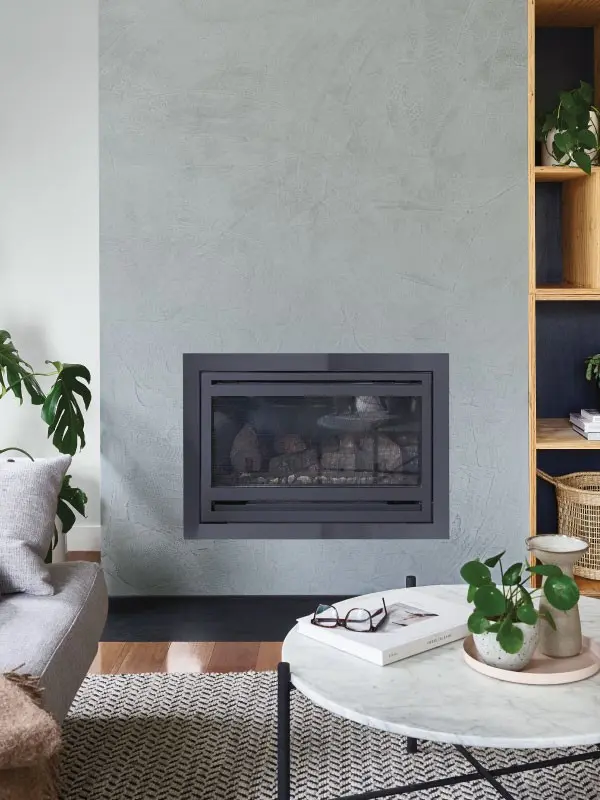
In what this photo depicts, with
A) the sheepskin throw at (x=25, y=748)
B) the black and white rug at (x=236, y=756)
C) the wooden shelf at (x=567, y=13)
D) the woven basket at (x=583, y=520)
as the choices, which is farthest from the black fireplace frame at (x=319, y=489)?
the sheepskin throw at (x=25, y=748)

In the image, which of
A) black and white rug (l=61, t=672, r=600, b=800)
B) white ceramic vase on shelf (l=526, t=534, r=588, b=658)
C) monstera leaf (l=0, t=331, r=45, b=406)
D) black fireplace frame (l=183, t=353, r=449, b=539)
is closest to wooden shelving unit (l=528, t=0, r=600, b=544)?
black fireplace frame (l=183, t=353, r=449, b=539)

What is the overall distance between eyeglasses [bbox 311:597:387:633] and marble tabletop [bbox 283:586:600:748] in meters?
0.07

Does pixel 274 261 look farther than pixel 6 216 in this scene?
No

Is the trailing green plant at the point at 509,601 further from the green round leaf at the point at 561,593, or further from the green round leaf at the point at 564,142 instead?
the green round leaf at the point at 564,142

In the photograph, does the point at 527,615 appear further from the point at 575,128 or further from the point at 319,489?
the point at 575,128

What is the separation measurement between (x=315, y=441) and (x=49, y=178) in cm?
164

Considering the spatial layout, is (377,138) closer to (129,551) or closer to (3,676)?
(129,551)

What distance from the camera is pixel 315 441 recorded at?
354cm

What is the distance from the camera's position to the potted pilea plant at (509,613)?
67.2 inches

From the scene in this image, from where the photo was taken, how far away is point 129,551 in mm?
3488

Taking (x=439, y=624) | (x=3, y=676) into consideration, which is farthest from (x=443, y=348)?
(x=3, y=676)

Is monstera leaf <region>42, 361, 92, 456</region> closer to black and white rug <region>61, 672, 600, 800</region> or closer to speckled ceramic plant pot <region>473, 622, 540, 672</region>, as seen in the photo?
black and white rug <region>61, 672, 600, 800</region>

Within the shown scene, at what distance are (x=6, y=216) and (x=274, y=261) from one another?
136 cm

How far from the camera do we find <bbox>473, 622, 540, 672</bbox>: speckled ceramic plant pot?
1.72 metres
